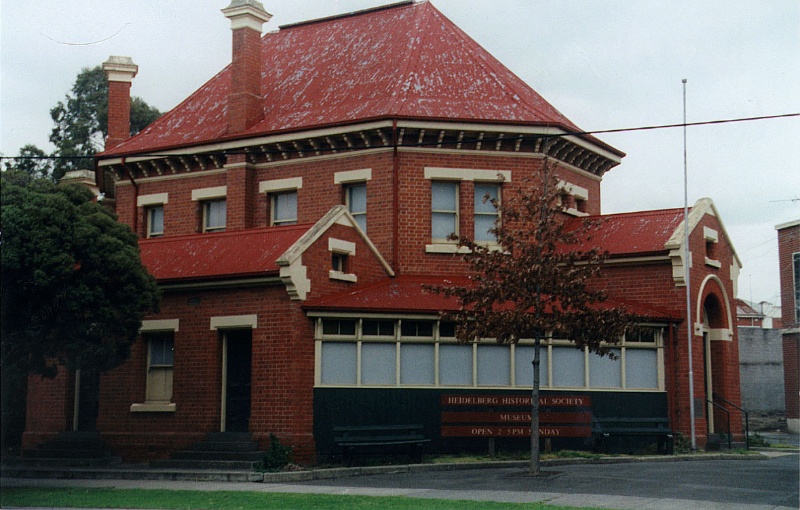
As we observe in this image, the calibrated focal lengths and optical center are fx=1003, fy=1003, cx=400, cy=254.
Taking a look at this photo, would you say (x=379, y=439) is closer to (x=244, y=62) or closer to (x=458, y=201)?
(x=458, y=201)

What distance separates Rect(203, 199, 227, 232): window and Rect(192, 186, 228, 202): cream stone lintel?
31 centimetres

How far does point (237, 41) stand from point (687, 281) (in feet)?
46.1

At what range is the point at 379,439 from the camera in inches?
835

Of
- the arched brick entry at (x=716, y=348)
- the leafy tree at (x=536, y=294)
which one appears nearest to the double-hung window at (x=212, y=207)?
the leafy tree at (x=536, y=294)

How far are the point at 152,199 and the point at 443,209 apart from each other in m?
9.15

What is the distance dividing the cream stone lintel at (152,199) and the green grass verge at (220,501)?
40.9 ft

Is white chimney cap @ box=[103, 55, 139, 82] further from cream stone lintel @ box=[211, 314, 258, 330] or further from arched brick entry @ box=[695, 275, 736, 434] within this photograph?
arched brick entry @ box=[695, 275, 736, 434]

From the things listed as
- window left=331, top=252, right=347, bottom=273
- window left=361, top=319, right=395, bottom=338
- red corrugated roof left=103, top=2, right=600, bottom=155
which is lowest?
window left=361, top=319, right=395, bottom=338

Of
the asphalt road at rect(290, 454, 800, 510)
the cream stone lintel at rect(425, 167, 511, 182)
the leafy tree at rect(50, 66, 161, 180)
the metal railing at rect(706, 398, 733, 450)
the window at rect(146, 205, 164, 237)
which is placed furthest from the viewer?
the leafy tree at rect(50, 66, 161, 180)

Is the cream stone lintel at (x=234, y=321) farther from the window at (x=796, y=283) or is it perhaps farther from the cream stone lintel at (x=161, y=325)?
the window at (x=796, y=283)

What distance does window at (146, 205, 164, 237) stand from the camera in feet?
98.2

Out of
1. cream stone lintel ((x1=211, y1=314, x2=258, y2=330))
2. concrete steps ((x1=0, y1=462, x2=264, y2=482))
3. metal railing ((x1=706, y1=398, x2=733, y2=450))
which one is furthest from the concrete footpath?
cream stone lintel ((x1=211, y1=314, x2=258, y2=330))

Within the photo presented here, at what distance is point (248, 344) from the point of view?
22.8 metres

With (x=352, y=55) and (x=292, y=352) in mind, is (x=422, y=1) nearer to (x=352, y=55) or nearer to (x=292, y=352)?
(x=352, y=55)
